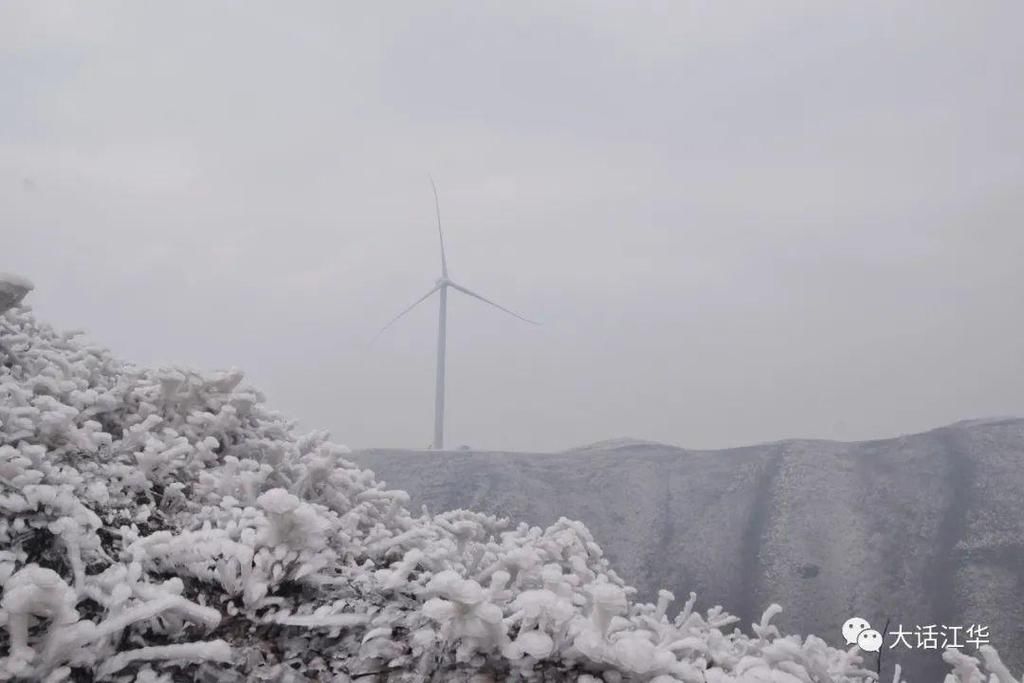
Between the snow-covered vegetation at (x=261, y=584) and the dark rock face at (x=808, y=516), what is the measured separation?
981cm

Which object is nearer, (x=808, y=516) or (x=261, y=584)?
(x=261, y=584)

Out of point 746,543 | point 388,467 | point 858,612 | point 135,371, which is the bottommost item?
point 858,612

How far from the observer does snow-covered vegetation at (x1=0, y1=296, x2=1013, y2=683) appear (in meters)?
1.31

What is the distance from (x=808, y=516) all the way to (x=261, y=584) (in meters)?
12.5

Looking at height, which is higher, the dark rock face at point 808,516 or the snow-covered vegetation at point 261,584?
the snow-covered vegetation at point 261,584

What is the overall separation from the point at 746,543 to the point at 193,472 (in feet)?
38.0

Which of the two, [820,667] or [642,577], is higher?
[820,667]

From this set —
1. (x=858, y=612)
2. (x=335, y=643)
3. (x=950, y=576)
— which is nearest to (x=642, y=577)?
(x=858, y=612)

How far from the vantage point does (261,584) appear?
1522 millimetres

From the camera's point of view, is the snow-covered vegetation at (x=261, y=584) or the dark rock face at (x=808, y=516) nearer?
the snow-covered vegetation at (x=261, y=584)

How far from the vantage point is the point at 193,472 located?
2217mm

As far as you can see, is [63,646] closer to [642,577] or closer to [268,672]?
[268,672]

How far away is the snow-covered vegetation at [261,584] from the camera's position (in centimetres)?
131

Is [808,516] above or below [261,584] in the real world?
below
